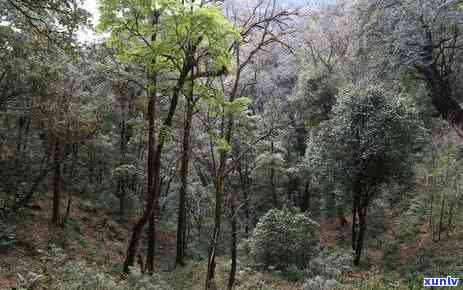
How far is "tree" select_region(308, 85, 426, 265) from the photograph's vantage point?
1420cm

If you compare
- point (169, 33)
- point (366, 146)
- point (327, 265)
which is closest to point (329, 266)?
point (327, 265)

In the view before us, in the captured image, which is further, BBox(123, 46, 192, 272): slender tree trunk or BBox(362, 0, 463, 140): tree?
BBox(362, 0, 463, 140): tree

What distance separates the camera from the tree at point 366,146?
46.6 feet

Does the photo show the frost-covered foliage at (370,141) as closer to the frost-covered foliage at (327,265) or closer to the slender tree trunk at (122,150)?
the frost-covered foliage at (327,265)

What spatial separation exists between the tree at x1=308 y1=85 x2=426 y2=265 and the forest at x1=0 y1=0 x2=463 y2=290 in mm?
68

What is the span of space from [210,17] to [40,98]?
8.62m

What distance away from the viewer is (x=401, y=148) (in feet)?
46.9

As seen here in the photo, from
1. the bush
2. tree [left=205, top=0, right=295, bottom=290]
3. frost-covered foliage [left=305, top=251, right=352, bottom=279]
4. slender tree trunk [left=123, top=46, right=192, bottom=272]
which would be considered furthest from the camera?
the bush

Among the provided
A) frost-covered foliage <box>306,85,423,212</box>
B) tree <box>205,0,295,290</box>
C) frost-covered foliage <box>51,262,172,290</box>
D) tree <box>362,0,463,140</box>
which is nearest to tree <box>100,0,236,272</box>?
tree <box>205,0,295,290</box>

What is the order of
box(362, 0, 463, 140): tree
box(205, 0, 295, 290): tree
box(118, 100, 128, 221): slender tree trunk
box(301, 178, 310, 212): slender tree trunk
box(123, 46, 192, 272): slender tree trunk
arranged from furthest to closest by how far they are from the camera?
1. box(301, 178, 310, 212): slender tree trunk
2. box(118, 100, 128, 221): slender tree trunk
3. box(362, 0, 463, 140): tree
4. box(123, 46, 192, 272): slender tree trunk
5. box(205, 0, 295, 290): tree

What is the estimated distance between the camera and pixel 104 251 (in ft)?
53.0

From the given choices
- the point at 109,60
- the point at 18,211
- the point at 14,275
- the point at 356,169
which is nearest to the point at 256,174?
the point at 356,169

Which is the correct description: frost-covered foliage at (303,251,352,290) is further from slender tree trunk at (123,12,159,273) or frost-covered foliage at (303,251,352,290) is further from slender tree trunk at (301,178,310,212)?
slender tree trunk at (301,178,310,212)

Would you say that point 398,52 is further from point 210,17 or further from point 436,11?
point 210,17
